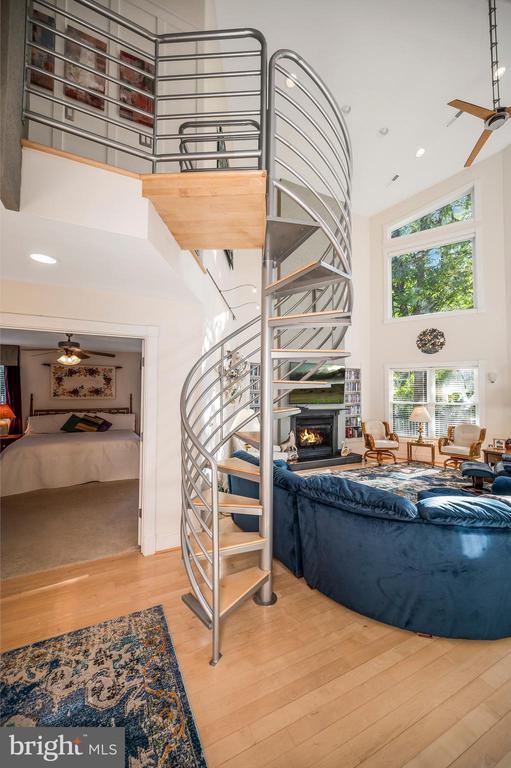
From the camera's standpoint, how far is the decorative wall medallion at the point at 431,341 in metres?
6.89

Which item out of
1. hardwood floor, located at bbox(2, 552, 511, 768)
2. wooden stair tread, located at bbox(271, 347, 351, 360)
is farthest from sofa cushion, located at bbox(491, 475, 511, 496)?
wooden stair tread, located at bbox(271, 347, 351, 360)

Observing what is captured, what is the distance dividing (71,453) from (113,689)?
3.72m

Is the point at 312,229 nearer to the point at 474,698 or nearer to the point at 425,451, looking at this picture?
the point at 474,698

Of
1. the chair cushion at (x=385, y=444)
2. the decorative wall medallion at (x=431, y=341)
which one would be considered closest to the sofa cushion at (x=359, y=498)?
the chair cushion at (x=385, y=444)

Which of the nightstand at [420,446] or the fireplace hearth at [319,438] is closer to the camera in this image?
the nightstand at [420,446]

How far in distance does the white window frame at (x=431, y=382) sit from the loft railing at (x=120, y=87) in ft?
20.5

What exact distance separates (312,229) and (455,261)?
6.84 m

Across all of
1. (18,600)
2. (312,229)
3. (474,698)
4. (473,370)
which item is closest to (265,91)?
(312,229)

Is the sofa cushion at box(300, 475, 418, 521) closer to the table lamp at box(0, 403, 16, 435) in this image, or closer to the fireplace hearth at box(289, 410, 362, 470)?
the fireplace hearth at box(289, 410, 362, 470)

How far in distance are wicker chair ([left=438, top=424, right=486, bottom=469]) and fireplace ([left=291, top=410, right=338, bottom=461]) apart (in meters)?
2.12

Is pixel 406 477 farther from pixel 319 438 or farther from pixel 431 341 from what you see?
pixel 431 341

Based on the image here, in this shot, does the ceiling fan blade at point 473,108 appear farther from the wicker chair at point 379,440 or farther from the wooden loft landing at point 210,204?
the wicker chair at point 379,440

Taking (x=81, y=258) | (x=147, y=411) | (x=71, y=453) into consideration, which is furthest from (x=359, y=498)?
(x=71, y=453)

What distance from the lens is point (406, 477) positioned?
5508mm
